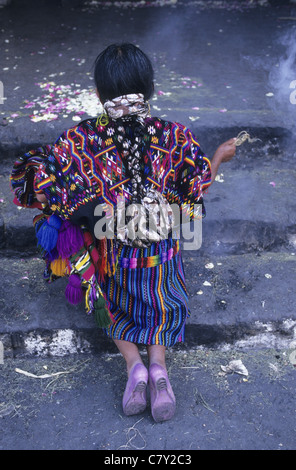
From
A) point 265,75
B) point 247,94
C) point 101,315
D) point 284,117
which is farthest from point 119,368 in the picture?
point 265,75

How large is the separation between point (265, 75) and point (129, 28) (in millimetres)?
2181

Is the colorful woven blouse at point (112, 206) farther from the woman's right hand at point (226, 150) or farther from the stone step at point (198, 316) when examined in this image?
the stone step at point (198, 316)

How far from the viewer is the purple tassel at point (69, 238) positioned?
2145 millimetres

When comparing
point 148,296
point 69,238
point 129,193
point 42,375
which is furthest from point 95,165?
point 42,375

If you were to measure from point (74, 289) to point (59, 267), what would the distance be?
0.13 metres

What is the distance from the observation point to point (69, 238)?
2.14 meters

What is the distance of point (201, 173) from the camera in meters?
2.22

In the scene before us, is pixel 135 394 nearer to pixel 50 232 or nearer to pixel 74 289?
pixel 74 289

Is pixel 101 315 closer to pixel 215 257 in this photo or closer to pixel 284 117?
pixel 215 257

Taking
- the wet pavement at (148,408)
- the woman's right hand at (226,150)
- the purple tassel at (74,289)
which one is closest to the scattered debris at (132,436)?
the wet pavement at (148,408)

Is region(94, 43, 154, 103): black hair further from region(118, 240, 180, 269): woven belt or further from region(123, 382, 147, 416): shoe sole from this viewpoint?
region(123, 382, 147, 416): shoe sole

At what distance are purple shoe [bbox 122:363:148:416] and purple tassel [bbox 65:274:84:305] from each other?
1.42 feet

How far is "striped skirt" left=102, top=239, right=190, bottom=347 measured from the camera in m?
2.21

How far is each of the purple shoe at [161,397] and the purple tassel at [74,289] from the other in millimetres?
488
